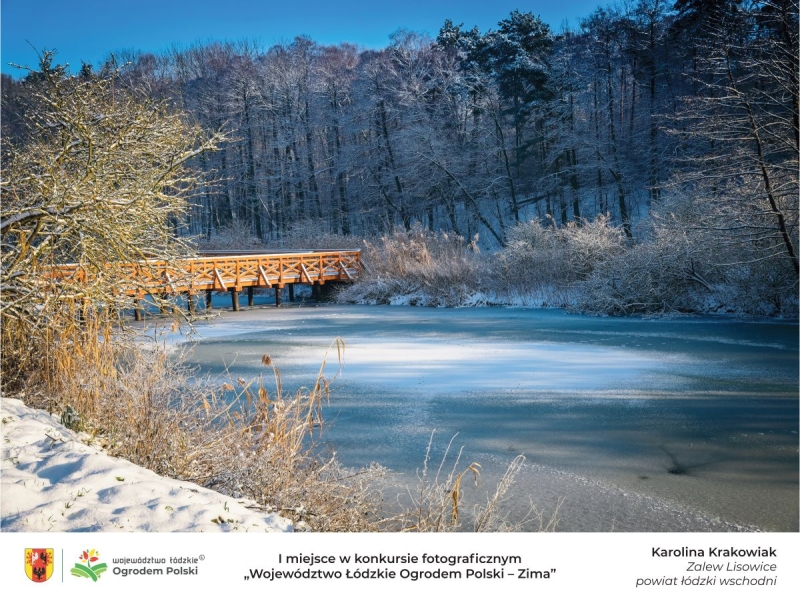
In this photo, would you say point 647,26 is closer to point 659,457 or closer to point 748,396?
point 748,396

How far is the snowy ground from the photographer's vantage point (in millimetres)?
3471

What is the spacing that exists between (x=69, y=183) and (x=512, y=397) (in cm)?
550

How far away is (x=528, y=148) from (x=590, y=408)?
1048 inches

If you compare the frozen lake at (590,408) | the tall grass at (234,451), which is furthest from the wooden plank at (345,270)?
the tall grass at (234,451)

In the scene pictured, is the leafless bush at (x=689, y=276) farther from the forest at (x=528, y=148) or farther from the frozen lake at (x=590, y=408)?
the frozen lake at (x=590, y=408)

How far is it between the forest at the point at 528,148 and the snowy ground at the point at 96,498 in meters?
11.3

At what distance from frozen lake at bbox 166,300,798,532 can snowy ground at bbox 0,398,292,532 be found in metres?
2.19

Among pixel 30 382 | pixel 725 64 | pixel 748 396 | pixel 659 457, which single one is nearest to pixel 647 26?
pixel 725 64
